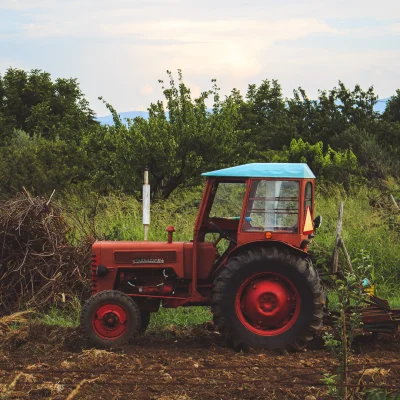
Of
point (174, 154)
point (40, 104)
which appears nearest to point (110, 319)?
point (174, 154)

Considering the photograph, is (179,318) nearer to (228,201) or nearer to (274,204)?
(228,201)

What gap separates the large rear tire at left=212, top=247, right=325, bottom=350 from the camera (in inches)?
300

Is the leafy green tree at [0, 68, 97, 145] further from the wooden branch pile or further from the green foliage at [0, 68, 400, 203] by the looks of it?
the wooden branch pile

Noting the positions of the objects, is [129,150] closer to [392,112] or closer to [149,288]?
[149,288]

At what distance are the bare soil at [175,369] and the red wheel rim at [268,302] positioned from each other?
1.11 feet

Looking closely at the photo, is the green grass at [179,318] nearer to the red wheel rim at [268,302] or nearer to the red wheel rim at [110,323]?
the red wheel rim at [110,323]

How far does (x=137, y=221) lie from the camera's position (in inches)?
566

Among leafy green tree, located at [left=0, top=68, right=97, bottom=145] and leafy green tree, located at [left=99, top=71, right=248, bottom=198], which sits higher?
leafy green tree, located at [left=0, top=68, right=97, bottom=145]

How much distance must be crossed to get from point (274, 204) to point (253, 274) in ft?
2.49

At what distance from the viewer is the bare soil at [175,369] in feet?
19.5

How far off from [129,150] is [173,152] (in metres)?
1.26

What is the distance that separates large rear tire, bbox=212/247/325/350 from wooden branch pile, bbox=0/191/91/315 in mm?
3200

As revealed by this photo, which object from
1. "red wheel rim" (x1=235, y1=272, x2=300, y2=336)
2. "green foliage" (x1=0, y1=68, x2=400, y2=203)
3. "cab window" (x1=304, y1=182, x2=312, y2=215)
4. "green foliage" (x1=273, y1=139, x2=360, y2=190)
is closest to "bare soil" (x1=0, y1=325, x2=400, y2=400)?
"red wheel rim" (x1=235, y1=272, x2=300, y2=336)

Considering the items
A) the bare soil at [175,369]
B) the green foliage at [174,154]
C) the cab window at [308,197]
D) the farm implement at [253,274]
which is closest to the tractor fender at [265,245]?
the farm implement at [253,274]
